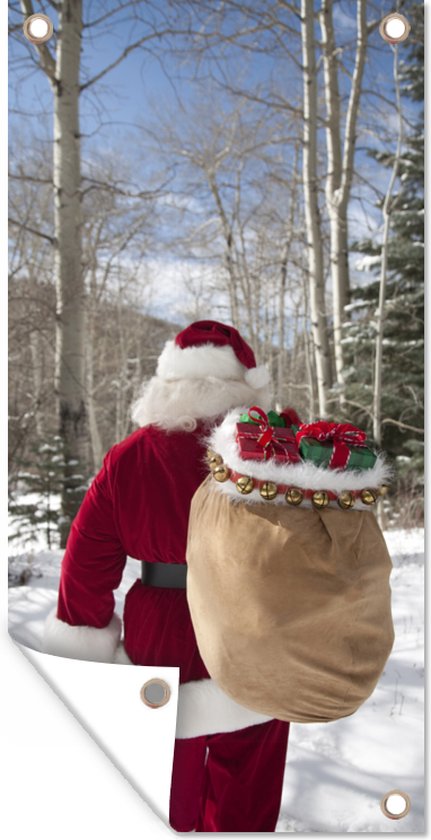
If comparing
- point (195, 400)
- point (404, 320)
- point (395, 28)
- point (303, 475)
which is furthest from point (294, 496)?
point (395, 28)

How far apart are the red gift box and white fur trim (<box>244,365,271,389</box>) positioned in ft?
0.84

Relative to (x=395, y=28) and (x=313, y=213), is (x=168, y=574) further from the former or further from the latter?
(x=395, y=28)

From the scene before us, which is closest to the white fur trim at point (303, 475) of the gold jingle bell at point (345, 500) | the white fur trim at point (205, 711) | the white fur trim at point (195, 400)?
the gold jingle bell at point (345, 500)

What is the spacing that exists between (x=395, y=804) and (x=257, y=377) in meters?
0.84

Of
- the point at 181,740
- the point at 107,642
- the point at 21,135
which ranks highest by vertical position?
the point at 21,135

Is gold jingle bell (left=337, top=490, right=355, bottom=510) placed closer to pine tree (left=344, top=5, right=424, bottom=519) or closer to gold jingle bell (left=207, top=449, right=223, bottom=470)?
gold jingle bell (left=207, top=449, right=223, bottom=470)

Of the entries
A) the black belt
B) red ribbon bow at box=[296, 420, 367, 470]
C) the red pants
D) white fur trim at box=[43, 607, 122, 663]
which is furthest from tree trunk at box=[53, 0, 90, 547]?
red ribbon bow at box=[296, 420, 367, 470]

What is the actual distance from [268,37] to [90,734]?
5.17 feet

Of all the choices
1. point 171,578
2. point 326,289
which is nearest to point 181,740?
point 171,578

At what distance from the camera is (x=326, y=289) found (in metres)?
1.90

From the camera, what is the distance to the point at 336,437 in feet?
2.88

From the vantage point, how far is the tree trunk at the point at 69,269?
138cm

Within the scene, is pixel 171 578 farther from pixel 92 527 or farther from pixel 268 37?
pixel 268 37

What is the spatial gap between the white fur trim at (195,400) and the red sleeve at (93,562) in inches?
5.4
